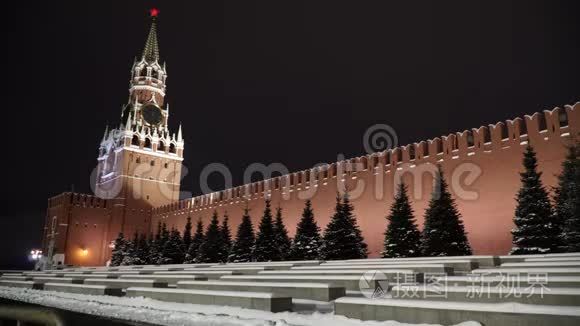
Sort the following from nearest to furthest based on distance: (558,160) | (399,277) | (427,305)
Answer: (427,305) → (399,277) → (558,160)

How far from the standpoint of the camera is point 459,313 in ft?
11.4

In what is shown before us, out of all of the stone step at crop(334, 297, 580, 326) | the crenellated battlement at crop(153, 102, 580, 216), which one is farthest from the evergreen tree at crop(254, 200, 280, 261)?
the stone step at crop(334, 297, 580, 326)

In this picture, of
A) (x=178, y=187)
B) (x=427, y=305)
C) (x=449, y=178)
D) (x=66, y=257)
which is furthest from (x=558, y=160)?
(x=178, y=187)

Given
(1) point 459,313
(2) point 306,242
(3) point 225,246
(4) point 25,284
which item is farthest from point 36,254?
(1) point 459,313

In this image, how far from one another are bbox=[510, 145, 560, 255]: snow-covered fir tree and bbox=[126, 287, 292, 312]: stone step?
819 cm

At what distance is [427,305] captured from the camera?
3.71 metres

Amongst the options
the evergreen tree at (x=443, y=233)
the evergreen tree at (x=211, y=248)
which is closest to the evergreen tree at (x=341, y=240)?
the evergreen tree at (x=443, y=233)

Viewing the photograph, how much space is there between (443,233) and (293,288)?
26.0 feet

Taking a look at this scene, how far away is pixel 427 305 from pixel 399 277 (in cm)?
213

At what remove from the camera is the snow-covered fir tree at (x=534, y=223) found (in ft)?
35.2

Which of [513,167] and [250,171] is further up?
[250,171]

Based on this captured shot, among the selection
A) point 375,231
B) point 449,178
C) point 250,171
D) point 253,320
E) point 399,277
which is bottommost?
point 253,320

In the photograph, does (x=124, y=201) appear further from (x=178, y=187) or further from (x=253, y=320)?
(x=253, y=320)

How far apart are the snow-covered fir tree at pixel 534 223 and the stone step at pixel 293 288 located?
736 centimetres
